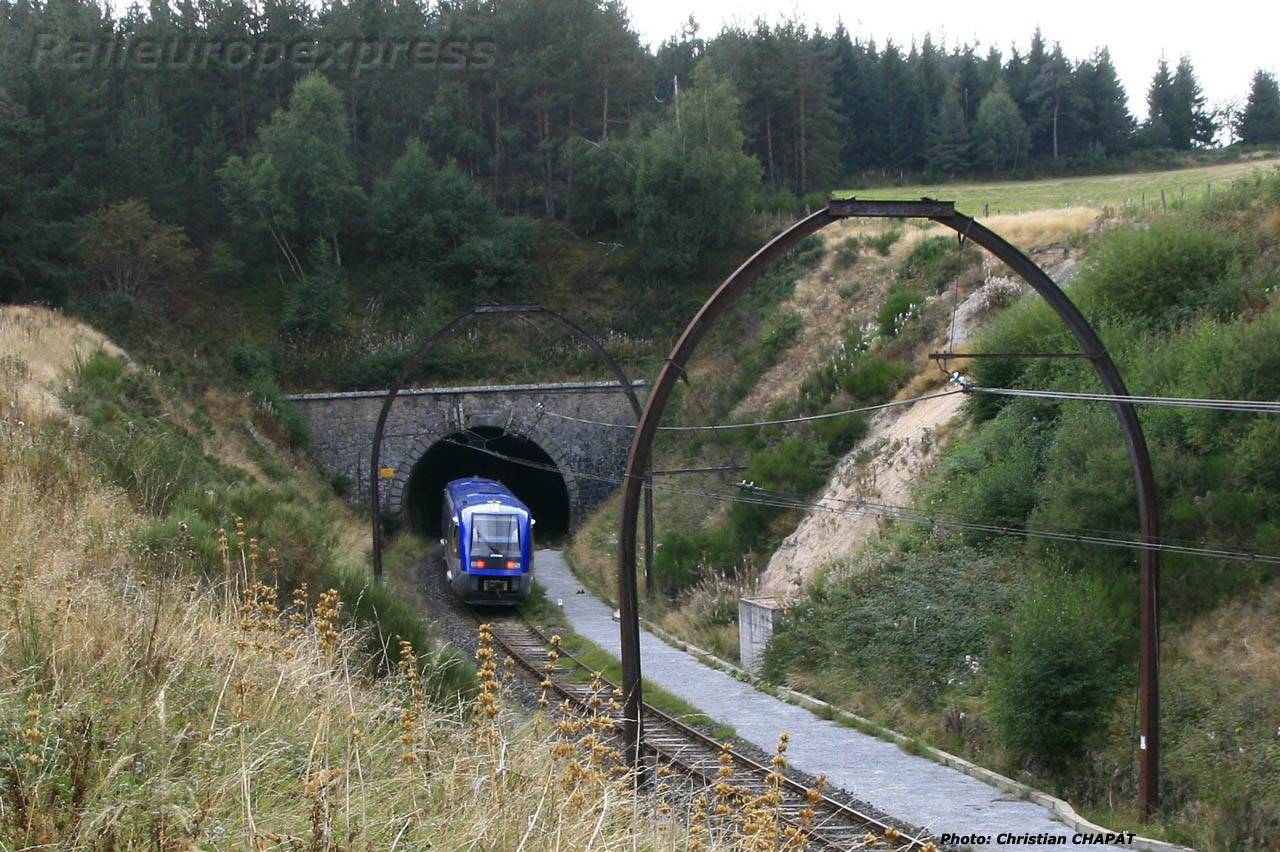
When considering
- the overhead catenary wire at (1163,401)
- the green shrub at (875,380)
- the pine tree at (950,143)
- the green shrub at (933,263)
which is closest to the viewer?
the overhead catenary wire at (1163,401)

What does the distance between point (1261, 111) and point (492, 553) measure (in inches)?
2684

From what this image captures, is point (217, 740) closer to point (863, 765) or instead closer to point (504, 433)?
point (863, 765)

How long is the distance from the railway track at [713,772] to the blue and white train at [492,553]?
2.12m

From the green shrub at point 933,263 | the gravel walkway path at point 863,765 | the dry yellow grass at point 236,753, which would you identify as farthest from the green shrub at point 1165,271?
the dry yellow grass at point 236,753

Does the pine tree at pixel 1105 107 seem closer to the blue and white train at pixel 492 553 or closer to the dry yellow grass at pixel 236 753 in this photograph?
the blue and white train at pixel 492 553

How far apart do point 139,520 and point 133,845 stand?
303 inches

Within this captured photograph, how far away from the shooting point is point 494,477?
45.0m

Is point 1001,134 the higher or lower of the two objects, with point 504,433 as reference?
higher

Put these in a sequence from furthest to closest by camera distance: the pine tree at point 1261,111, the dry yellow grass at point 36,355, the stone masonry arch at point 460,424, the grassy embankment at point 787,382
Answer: the pine tree at point 1261,111
the stone masonry arch at point 460,424
the grassy embankment at point 787,382
the dry yellow grass at point 36,355

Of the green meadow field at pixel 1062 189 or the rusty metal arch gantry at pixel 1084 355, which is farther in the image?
the green meadow field at pixel 1062 189

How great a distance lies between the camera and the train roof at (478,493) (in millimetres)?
29562

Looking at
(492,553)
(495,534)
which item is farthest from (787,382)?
(492,553)

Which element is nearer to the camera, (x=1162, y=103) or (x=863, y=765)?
(x=863, y=765)

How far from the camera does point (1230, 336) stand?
53.4 ft
